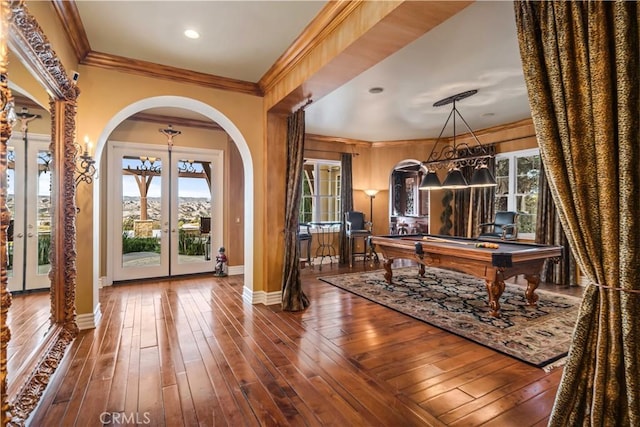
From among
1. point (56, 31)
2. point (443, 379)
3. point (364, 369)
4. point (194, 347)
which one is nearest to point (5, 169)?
point (56, 31)

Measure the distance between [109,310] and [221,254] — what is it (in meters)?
2.25

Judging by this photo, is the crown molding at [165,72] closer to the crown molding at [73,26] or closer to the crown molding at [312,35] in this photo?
the crown molding at [73,26]

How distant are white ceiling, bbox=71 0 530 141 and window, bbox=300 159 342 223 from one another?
262 centimetres

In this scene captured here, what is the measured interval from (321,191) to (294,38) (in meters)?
4.97

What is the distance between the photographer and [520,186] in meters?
6.44

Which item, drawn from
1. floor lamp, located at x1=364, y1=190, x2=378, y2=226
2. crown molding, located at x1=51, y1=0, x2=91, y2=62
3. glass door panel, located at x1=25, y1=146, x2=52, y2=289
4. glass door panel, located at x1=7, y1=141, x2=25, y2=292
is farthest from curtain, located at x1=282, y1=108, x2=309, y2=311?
floor lamp, located at x1=364, y1=190, x2=378, y2=226

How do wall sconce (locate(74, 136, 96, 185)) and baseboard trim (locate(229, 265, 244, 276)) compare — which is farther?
baseboard trim (locate(229, 265, 244, 276))

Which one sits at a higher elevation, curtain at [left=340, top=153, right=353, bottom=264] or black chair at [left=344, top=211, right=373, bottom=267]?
curtain at [left=340, top=153, right=353, bottom=264]

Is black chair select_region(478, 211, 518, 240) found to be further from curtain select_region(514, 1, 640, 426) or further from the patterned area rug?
curtain select_region(514, 1, 640, 426)

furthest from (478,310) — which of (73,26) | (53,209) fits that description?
(73,26)

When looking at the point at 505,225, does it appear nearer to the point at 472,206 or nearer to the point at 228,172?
the point at 472,206

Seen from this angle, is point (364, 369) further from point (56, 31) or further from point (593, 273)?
point (56, 31)

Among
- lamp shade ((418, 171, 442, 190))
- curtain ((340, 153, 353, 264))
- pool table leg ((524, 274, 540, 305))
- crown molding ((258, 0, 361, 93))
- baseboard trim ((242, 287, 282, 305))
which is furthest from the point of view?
curtain ((340, 153, 353, 264))
